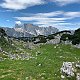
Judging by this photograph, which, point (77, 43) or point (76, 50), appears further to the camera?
point (77, 43)

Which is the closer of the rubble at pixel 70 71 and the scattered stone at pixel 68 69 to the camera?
the rubble at pixel 70 71

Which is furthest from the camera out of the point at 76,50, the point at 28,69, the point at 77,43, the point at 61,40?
the point at 61,40

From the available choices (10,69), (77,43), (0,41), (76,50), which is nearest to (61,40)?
(77,43)

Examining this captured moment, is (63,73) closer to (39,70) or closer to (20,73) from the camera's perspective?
(39,70)

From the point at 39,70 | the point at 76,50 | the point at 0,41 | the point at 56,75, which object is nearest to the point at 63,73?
the point at 56,75

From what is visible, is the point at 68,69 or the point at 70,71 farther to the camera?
the point at 68,69

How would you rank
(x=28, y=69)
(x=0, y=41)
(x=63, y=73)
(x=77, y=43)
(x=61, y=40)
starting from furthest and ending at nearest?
(x=61, y=40) < (x=77, y=43) < (x=0, y=41) < (x=28, y=69) < (x=63, y=73)

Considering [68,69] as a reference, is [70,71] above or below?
below

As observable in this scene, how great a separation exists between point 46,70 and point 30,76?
469 centimetres

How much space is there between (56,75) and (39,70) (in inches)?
185

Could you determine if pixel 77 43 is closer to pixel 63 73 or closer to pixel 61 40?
pixel 61 40

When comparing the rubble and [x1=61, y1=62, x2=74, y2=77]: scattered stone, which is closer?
the rubble

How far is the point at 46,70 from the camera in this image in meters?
48.6

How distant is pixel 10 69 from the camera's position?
5281cm
